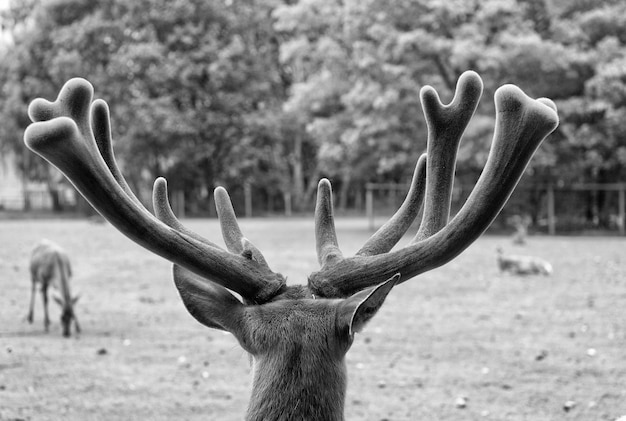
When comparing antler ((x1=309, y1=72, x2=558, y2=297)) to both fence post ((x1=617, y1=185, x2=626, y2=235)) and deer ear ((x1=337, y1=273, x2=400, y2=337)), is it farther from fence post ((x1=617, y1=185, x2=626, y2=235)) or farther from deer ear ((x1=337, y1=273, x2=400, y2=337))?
fence post ((x1=617, y1=185, x2=626, y2=235))

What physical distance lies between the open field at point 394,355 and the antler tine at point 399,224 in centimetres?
63

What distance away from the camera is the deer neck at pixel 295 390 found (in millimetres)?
2066

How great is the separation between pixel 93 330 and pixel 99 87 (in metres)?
22.3

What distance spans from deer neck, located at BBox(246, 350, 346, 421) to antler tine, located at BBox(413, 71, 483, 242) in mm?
661

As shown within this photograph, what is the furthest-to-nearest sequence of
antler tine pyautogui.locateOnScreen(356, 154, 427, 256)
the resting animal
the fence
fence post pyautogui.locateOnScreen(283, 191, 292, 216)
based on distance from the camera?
fence post pyautogui.locateOnScreen(283, 191, 292, 216) < the fence < the resting animal < antler tine pyautogui.locateOnScreen(356, 154, 427, 256)

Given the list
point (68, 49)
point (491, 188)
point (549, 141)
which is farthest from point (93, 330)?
point (68, 49)

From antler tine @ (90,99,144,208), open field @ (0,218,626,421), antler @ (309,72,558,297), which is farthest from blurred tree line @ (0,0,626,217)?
antler tine @ (90,99,144,208)

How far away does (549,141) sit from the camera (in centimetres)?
2041

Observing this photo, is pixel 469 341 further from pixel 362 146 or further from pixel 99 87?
pixel 99 87

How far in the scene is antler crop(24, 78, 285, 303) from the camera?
6.35ft

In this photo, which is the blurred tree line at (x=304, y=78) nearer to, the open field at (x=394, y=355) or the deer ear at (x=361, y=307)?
the open field at (x=394, y=355)

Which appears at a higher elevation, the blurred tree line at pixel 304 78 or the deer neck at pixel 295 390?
the blurred tree line at pixel 304 78

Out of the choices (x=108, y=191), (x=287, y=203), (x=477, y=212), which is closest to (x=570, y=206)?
(x=287, y=203)

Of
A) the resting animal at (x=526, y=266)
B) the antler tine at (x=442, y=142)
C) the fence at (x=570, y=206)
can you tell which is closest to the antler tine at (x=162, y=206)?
the antler tine at (x=442, y=142)
